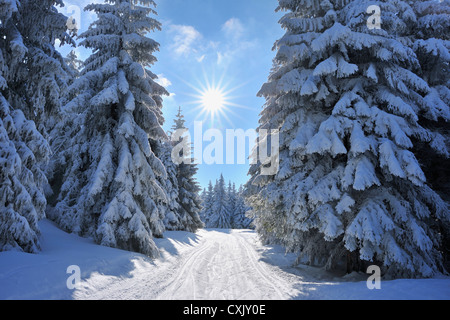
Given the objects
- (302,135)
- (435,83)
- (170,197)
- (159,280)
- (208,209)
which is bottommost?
(208,209)

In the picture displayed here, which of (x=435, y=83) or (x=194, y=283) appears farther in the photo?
(x=435, y=83)

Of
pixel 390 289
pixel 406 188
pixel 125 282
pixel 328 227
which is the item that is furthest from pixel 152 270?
pixel 406 188

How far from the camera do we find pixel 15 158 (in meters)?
6.95

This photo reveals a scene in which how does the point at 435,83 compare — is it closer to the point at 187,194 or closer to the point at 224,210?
the point at 187,194

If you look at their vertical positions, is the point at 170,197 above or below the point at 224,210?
above

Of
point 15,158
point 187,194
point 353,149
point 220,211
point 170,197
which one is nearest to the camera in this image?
point 15,158

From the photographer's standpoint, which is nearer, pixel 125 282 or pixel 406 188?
pixel 125 282

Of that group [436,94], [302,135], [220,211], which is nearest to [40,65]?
[302,135]

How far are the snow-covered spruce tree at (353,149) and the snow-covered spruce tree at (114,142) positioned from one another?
6.07m

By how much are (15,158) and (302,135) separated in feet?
32.0

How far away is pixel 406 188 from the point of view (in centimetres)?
844

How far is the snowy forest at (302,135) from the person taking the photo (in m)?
7.55

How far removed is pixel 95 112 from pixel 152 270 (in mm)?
8774
